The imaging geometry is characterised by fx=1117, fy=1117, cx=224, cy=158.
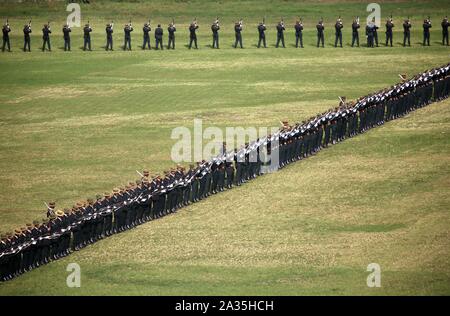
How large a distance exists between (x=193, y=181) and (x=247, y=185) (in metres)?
3.05

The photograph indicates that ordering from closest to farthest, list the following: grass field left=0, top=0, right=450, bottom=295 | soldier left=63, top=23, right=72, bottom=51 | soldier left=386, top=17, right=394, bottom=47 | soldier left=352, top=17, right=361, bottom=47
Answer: grass field left=0, top=0, right=450, bottom=295, soldier left=386, top=17, right=394, bottom=47, soldier left=352, top=17, right=361, bottom=47, soldier left=63, top=23, right=72, bottom=51

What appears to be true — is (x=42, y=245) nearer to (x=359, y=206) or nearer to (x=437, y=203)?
(x=359, y=206)

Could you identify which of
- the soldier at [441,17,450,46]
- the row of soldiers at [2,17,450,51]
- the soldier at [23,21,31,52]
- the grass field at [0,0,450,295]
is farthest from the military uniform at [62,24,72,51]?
the soldier at [441,17,450,46]

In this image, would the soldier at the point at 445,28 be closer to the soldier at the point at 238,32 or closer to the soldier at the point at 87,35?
the soldier at the point at 238,32

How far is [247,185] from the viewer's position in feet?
146

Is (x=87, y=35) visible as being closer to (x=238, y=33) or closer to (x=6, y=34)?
(x=6, y=34)

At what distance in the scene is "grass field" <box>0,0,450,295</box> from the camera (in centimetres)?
3622

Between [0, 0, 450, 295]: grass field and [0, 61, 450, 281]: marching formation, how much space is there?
1.66 ft

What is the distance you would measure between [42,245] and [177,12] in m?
40.4

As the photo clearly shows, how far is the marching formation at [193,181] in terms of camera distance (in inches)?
1467

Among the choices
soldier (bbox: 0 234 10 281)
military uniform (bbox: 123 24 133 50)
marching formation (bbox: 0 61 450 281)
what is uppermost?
military uniform (bbox: 123 24 133 50)

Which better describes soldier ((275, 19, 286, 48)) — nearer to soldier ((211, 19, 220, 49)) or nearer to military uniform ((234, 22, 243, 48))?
military uniform ((234, 22, 243, 48))

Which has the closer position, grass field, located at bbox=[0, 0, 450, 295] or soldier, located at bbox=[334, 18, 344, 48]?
grass field, located at bbox=[0, 0, 450, 295]
